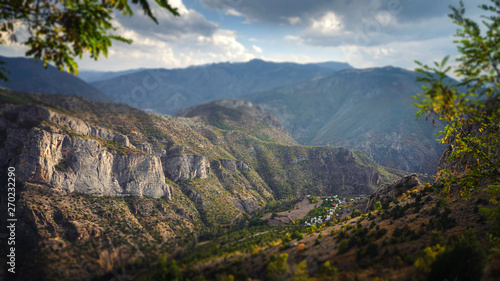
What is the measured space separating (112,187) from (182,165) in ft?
133

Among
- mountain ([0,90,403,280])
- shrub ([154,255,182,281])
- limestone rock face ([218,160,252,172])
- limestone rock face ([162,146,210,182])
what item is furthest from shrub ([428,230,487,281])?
limestone rock face ([218,160,252,172])

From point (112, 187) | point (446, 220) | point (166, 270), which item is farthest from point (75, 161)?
point (446, 220)

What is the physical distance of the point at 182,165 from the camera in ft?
421

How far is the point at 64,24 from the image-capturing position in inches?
446

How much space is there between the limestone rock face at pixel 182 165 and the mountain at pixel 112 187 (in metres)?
0.59

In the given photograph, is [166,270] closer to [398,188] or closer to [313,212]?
[398,188]

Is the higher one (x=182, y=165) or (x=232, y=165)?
(x=182, y=165)

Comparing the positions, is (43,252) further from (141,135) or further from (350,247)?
(141,135)

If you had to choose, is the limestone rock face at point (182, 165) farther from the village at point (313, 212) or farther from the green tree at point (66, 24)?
the green tree at point (66, 24)

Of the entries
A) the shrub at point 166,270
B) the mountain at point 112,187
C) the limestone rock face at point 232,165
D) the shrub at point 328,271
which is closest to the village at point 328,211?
the mountain at point 112,187

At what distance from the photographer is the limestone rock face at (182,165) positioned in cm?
12662

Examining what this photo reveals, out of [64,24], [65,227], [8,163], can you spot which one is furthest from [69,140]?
[64,24]

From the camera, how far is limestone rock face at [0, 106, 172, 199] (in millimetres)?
78438

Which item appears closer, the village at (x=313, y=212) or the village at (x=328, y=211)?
the village at (x=328, y=211)
